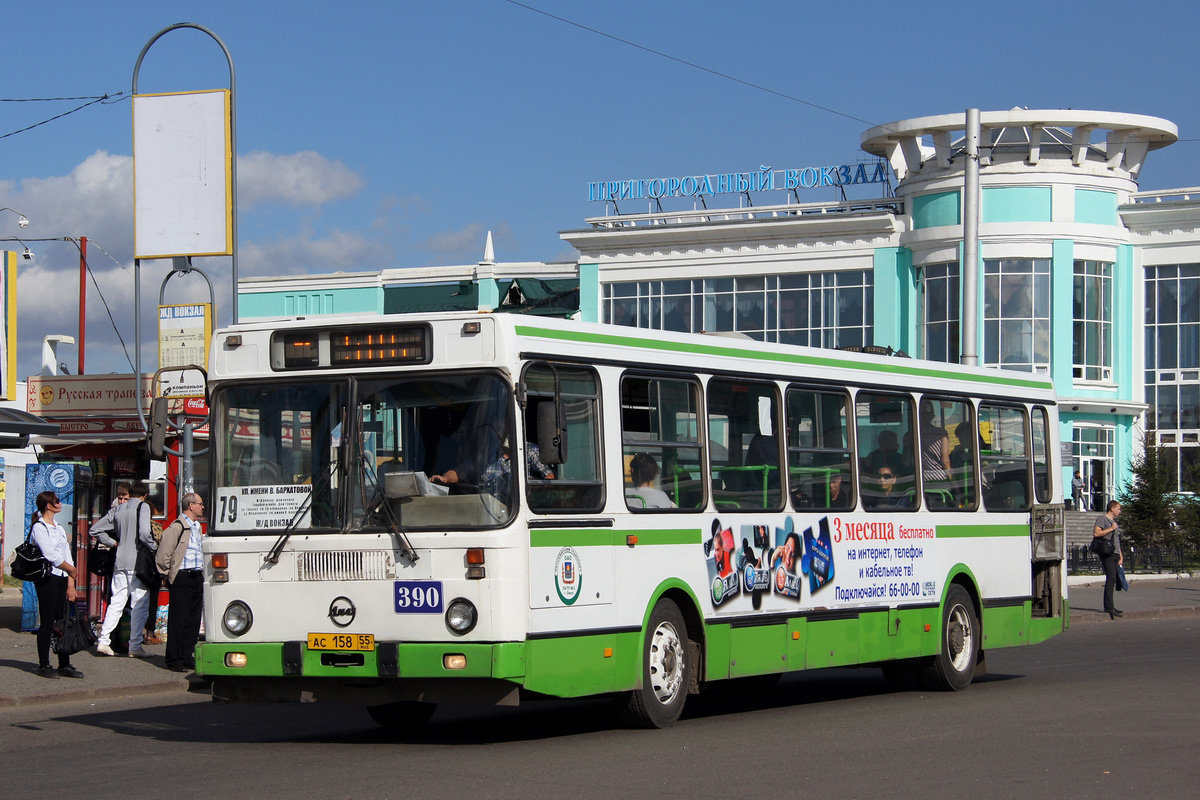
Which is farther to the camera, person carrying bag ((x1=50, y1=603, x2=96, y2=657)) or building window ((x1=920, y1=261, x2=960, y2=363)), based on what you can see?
building window ((x1=920, y1=261, x2=960, y2=363))

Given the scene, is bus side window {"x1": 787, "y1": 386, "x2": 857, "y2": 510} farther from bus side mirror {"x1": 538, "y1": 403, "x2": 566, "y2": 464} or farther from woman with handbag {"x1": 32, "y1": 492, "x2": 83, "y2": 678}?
woman with handbag {"x1": 32, "y1": 492, "x2": 83, "y2": 678}

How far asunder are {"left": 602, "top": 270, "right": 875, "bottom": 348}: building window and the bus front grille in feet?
156

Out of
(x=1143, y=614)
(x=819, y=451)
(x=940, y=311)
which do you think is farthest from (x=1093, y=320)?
(x=819, y=451)

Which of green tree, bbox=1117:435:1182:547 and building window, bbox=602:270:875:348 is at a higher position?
building window, bbox=602:270:875:348

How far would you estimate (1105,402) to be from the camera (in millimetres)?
54031

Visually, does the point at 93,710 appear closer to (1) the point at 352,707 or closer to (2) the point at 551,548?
(1) the point at 352,707

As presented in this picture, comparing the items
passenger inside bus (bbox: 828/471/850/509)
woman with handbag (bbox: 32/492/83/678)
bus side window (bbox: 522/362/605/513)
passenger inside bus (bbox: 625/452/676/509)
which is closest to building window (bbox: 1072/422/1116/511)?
passenger inside bus (bbox: 828/471/850/509)

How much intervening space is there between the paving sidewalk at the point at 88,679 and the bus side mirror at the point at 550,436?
416 cm

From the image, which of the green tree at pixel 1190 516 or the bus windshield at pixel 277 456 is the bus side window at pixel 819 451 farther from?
the green tree at pixel 1190 516

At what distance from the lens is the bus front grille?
10062mm

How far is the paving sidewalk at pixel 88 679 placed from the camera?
47.0 ft

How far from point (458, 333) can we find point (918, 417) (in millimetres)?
5813

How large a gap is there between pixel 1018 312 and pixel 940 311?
122 inches

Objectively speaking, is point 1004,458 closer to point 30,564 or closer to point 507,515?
point 507,515
